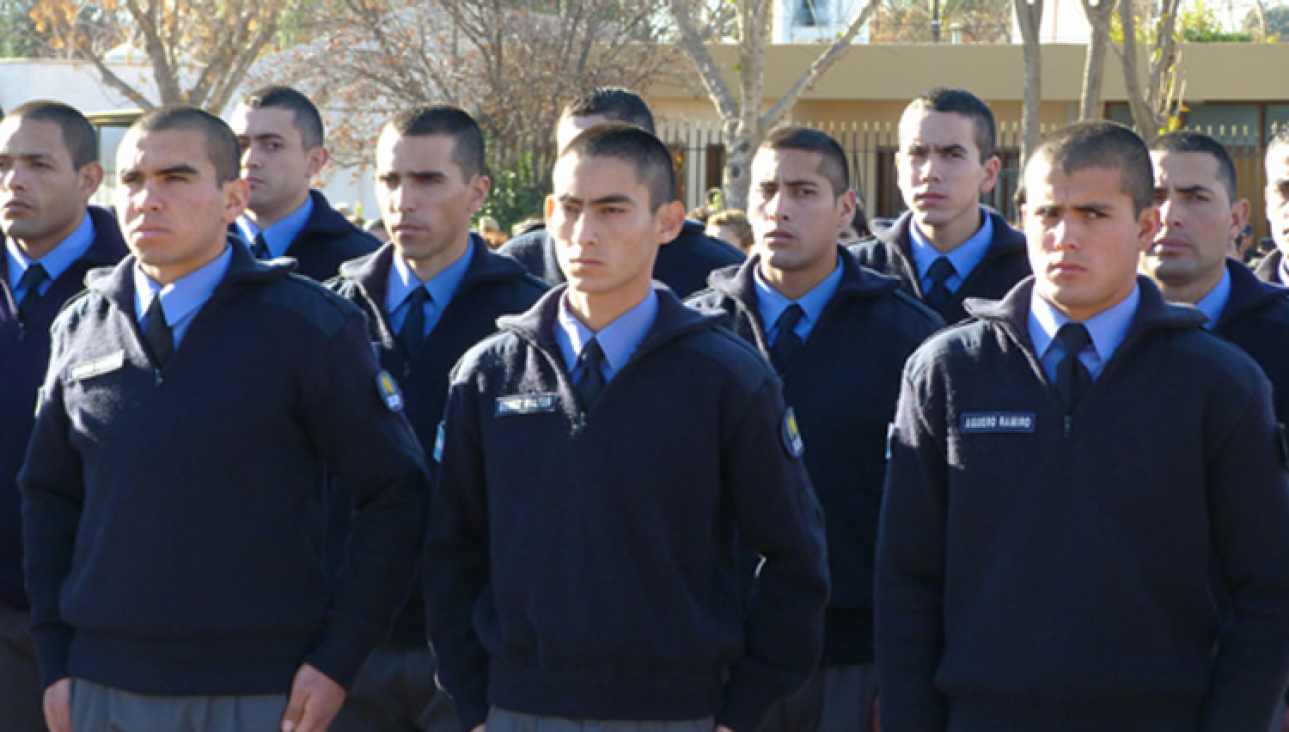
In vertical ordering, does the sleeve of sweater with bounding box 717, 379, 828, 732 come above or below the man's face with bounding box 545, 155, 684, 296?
below

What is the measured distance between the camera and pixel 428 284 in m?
5.88

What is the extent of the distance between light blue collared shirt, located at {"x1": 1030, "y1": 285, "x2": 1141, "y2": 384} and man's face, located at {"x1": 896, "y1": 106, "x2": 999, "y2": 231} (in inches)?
88.5

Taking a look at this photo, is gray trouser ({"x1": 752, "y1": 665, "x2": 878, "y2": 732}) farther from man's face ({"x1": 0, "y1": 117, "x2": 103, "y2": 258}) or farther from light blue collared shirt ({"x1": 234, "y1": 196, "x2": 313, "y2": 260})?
man's face ({"x1": 0, "y1": 117, "x2": 103, "y2": 258})

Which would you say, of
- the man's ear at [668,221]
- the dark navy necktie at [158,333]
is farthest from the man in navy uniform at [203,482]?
the man's ear at [668,221]

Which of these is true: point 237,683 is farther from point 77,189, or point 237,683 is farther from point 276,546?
point 77,189

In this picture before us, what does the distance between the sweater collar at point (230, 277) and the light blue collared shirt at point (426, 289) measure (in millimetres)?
1055

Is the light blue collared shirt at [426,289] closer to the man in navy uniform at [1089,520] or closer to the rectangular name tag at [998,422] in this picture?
the man in navy uniform at [1089,520]

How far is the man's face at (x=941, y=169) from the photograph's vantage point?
652 cm

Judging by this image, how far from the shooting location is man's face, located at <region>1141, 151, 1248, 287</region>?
226 inches

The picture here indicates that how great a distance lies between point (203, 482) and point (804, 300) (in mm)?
2096

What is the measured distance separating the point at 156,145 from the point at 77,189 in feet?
5.13

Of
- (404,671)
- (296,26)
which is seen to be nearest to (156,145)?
(404,671)

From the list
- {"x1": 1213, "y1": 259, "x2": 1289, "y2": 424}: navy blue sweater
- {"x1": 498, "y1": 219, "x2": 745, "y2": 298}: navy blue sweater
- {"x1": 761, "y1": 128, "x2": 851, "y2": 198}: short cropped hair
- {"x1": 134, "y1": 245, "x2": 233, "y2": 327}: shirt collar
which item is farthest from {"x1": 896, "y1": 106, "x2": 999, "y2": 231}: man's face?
{"x1": 134, "y1": 245, "x2": 233, "y2": 327}: shirt collar

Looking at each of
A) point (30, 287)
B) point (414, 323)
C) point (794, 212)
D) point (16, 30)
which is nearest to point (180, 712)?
point (414, 323)
